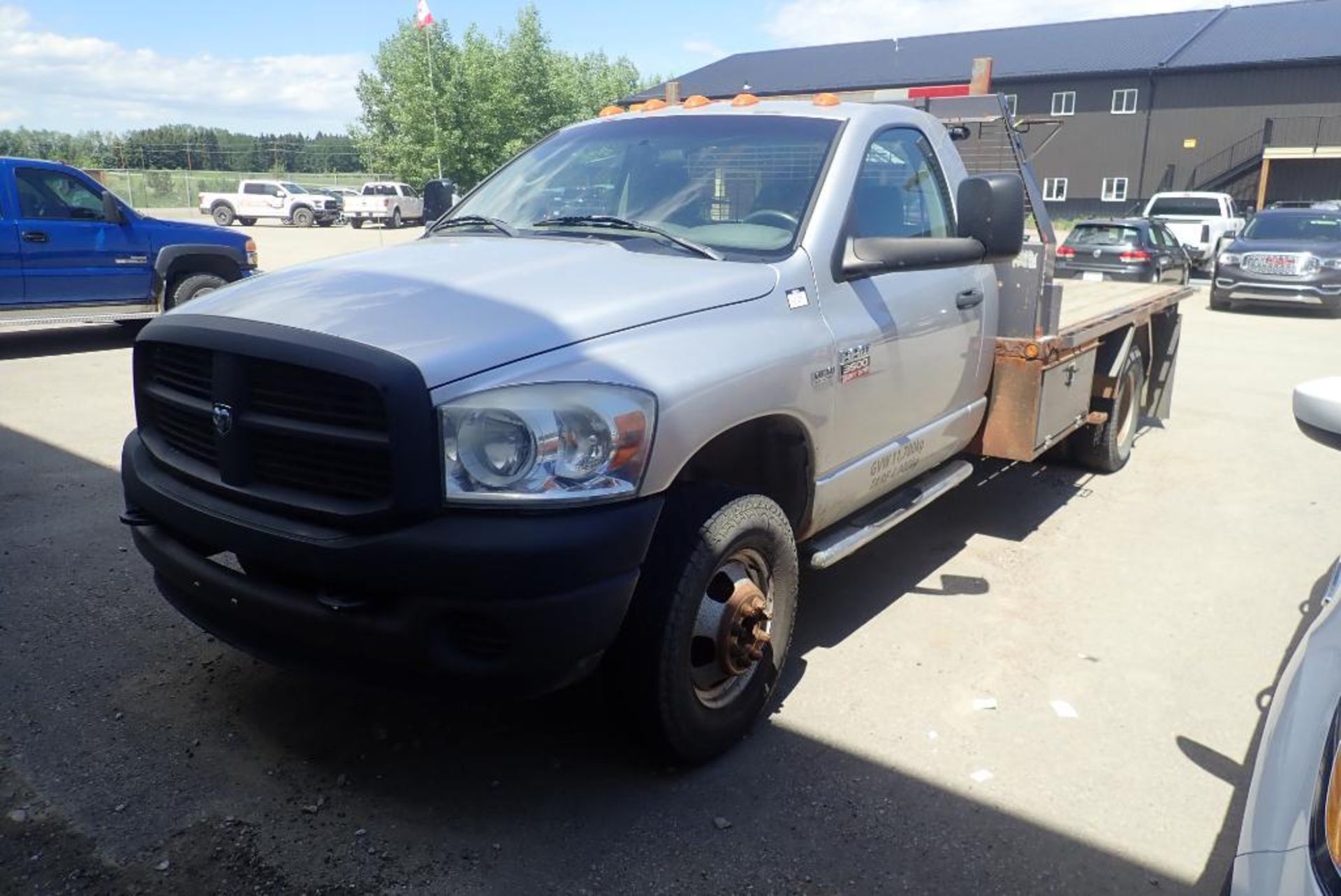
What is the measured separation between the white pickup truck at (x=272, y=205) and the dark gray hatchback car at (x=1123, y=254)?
102 feet

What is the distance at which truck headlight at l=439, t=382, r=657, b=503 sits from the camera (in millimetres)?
2588

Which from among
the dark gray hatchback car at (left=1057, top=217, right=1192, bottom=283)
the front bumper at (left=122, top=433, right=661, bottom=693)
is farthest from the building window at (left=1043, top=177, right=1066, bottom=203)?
the front bumper at (left=122, top=433, right=661, bottom=693)

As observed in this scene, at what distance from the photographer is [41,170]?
1021cm

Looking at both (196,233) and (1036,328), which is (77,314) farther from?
(1036,328)

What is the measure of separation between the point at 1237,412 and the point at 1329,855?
8.29 metres

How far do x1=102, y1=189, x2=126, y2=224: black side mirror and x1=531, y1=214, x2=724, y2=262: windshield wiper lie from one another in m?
8.70

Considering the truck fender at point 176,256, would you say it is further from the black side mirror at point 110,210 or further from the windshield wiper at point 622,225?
the windshield wiper at point 622,225

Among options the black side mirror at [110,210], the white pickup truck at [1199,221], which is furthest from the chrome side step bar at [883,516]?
the white pickup truck at [1199,221]

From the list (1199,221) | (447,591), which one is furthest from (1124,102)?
(447,591)

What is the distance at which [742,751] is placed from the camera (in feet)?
11.1

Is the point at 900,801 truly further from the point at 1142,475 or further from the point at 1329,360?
the point at 1329,360

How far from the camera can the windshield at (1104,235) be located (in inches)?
658

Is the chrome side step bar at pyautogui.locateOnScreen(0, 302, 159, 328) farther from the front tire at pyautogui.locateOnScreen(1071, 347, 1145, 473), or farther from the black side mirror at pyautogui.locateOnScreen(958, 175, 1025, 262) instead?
the black side mirror at pyautogui.locateOnScreen(958, 175, 1025, 262)

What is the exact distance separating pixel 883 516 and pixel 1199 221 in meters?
23.6
